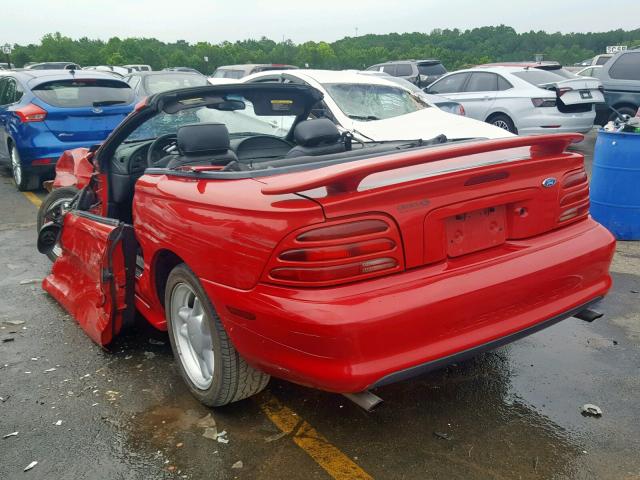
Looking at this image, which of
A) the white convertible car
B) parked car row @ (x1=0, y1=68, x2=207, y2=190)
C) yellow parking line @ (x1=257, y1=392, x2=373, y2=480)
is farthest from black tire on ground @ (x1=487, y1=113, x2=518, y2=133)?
yellow parking line @ (x1=257, y1=392, x2=373, y2=480)

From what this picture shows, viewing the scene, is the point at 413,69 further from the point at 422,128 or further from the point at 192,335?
the point at 192,335

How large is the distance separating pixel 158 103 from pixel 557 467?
2.68 meters

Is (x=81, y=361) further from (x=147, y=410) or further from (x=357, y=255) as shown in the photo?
(x=357, y=255)

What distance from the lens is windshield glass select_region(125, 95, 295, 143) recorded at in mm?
3990

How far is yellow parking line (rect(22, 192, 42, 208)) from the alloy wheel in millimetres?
5611

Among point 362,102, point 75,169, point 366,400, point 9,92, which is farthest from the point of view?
point 9,92

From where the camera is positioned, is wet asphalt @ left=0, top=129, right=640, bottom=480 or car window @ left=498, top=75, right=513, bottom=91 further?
car window @ left=498, top=75, right=513, bottom=91

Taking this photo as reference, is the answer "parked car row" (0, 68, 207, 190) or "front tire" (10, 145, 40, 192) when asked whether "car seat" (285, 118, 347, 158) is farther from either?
"front tire" (10, 145, 40, 192)

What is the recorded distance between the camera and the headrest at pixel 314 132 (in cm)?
359

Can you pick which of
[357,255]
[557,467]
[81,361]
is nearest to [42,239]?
[81,361]

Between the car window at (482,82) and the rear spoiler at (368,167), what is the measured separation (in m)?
9.49

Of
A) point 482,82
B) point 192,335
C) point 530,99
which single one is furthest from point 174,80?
point 192,335

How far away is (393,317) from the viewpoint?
2238 mm

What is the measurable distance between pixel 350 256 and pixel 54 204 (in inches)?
148
